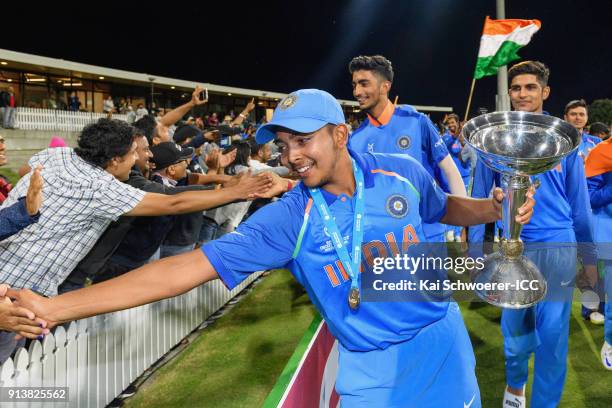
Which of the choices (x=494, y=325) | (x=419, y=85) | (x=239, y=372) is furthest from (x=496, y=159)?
(x=419, y=85)

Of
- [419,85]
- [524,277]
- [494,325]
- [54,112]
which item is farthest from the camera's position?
[419,85]

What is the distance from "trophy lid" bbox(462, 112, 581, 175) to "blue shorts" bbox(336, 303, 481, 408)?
73 centimetres

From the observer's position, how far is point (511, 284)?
2.11 metres

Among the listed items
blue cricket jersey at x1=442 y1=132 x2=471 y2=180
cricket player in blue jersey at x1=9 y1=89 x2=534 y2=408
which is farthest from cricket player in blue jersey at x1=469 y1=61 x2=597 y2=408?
blue cricket jersey at x1=442 y1=132 x2=471 y2=180

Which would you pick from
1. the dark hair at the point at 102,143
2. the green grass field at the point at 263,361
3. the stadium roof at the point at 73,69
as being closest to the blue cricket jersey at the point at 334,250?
the dark hair at the point at 102,143

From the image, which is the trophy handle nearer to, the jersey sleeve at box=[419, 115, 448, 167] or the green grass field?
the jersey sleeve at box=[419, 115, 448, 167]

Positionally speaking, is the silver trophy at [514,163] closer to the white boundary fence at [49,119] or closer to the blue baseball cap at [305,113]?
the blue baseball cap at [305,113]

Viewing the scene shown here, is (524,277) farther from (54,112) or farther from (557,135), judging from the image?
(54,112)

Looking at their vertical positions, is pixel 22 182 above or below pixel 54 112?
below

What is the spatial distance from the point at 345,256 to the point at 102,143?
2360 millimetres

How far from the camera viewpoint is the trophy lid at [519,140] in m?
2.01

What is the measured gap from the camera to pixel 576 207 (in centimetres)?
346

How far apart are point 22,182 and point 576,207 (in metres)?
3.70

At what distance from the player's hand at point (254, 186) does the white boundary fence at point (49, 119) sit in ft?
53.7
